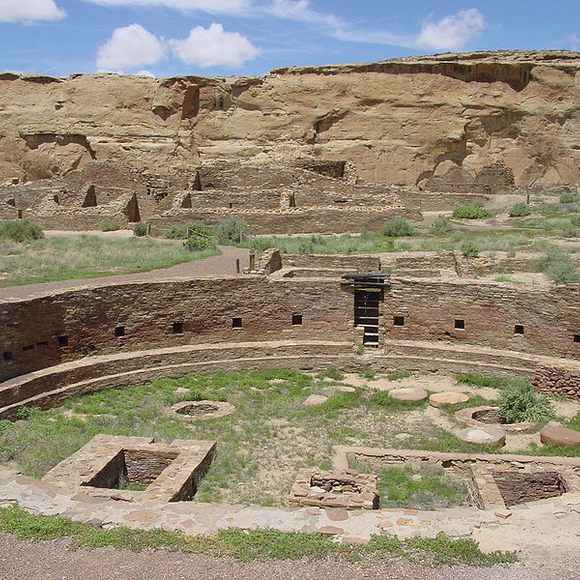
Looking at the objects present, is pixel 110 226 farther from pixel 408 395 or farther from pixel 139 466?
pixel 139 466

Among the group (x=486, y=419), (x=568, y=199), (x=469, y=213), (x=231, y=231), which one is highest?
(x=568, y=199)

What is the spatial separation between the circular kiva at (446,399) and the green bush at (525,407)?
2.37 feet

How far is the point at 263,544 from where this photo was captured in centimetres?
675

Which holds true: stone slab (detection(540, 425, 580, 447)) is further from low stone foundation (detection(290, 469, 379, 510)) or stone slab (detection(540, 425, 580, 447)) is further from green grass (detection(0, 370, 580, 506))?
low stone foundation (detection(290, 469, 379, 510))

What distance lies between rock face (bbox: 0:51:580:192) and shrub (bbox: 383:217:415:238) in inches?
562

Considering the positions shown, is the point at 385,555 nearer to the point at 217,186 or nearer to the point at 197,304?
the point at 197,304

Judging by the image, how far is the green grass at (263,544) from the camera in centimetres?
650

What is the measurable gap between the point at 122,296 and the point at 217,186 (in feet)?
66.2

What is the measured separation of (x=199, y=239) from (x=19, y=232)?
676cm

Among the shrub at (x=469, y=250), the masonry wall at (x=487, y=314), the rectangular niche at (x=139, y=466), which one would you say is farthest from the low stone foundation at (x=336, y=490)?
the shrub at (x=469, y=250)

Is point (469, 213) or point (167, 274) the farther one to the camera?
point (469, 213)

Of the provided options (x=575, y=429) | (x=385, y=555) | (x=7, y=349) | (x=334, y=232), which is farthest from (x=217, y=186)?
(x=385, y=555)

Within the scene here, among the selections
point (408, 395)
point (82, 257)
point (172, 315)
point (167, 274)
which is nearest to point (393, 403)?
point (408, 395)

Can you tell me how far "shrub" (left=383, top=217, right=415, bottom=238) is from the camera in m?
26.5
